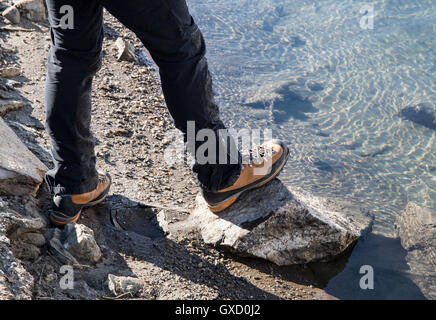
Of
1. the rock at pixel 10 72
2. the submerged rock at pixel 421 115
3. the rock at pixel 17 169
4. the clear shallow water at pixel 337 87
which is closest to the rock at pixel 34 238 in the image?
the rock at pixel 17 169

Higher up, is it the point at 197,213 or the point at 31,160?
the point at 31,160

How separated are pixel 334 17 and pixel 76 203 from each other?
731cm

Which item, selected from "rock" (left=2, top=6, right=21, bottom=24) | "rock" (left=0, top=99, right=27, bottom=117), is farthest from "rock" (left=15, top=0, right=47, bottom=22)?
"rock" (left=0, top=99, right=27, bottom=117)

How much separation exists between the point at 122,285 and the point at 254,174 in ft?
3.64

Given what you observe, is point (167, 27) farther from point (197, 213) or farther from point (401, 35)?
point (401, 35)

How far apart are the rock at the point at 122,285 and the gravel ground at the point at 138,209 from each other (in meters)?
0.05

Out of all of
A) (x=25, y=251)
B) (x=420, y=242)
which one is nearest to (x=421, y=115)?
(x=420, y=242)

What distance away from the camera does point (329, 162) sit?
5.57 m

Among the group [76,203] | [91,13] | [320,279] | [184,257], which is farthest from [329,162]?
[91,13]

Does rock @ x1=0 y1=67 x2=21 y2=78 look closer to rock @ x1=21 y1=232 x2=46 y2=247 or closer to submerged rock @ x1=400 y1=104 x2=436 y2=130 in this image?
rock @ x1=21 y1=232 x2=46 y2=247

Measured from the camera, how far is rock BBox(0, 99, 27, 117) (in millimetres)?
3994

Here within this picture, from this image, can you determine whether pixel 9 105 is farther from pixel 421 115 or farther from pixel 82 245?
pixel 421 115

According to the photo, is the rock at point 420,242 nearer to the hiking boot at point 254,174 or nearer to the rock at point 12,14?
the hiking boot at point 254,174

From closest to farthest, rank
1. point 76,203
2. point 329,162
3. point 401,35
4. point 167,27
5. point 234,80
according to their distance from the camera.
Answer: point 167,27, point 76,203, point 329,162, point 234,80, point 401,35
